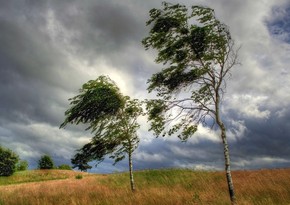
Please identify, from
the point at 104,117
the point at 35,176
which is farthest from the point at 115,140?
the point at 35,176

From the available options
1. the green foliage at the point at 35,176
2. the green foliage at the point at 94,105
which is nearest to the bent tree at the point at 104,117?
the green foliage at the point at 94,105

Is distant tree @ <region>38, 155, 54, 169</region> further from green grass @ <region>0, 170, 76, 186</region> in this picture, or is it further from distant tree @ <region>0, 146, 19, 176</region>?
distant tree @ <region>0, 146, 19, 176</region>

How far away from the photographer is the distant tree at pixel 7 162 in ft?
137

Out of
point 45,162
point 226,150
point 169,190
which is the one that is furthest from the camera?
point 45,162

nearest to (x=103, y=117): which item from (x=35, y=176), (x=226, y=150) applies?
(x=226, y=150)

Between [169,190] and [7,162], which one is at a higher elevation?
[7,162]

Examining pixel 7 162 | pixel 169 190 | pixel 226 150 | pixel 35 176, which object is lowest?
pixel 169 190

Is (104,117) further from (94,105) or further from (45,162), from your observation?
(45,162)

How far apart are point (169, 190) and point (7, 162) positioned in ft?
113

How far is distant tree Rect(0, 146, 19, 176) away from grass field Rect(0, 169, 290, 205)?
2234 cm

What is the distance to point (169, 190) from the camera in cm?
1444

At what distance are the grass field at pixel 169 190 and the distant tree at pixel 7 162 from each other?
22.3 metres

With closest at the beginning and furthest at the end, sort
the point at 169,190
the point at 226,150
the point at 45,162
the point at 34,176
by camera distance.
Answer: the point at 226,150 → the point at 169,190 → the point at 34,176 → the point at 45,162

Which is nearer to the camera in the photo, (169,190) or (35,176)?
(169,190)
